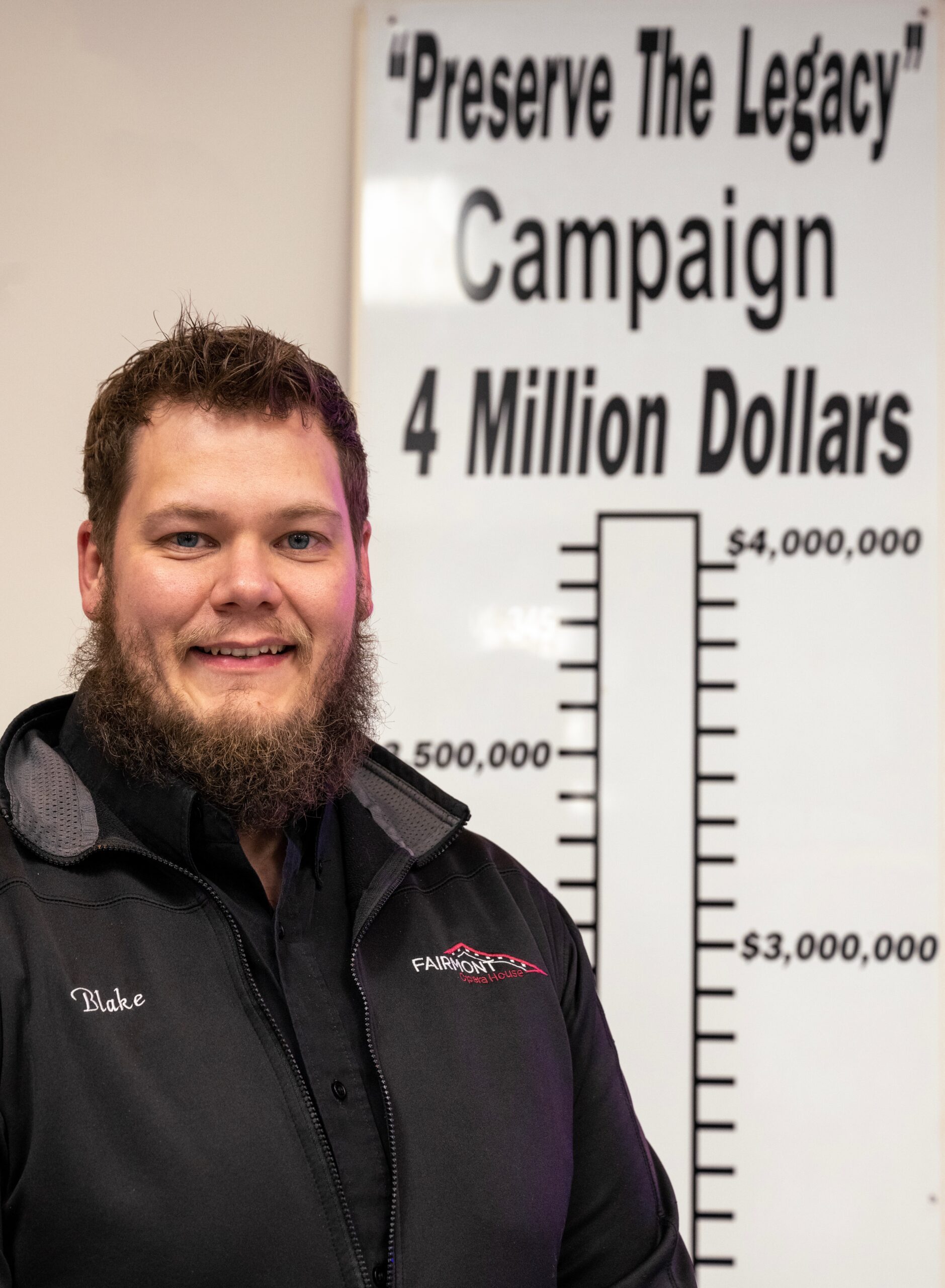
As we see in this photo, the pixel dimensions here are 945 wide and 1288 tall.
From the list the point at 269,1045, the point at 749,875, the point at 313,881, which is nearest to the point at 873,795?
the point at 749,875

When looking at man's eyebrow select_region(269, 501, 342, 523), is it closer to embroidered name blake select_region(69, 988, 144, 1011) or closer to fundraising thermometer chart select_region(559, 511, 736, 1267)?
embroidered name blake select_region(69, 988, 144, 1011)

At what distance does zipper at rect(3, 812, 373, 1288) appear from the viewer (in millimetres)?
1069

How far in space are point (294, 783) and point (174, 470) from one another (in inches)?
13.1

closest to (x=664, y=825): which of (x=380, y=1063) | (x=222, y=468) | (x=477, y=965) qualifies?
(x=477, y=965)

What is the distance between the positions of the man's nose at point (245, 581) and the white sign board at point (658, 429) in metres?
0.78

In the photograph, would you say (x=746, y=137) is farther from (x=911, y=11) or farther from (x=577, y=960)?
(x=577, y=960)

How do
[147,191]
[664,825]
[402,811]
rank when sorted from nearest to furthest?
[402,811]
[664,825]
[147,191]

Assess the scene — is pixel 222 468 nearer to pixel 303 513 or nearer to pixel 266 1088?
pixel 303 513

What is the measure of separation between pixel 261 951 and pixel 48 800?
0.24 meters

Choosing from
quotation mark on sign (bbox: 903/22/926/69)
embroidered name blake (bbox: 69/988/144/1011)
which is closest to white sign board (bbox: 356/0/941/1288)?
quotation mark on sign (bbox: 903/22/926/69)

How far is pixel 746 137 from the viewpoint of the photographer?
2.05 meters

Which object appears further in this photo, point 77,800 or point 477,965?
point 477,965

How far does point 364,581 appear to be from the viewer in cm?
146

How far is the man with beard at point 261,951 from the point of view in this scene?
40.8 inches
